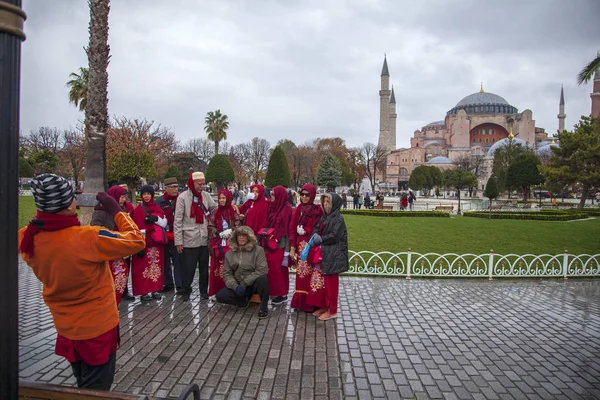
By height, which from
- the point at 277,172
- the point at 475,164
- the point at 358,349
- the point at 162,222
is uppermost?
the point at 475,164

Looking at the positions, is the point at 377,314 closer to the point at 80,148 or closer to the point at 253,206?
the point at 253,206

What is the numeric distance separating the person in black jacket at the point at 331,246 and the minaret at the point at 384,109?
8580 centimetres

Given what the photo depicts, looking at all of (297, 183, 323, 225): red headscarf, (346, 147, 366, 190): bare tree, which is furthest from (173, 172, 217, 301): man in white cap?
(346, 147, 366, 190): bare tree

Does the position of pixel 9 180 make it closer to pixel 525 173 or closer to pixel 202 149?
pixel 525 173

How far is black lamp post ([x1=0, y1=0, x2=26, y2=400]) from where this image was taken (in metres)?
1.36

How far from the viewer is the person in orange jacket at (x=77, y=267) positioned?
2.28m

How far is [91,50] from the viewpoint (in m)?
7.92

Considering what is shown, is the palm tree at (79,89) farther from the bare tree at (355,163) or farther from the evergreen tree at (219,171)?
the bare tree at (355,163)

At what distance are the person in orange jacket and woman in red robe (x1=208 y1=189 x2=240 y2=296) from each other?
3.50 meters

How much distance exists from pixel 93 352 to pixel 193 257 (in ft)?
12.0

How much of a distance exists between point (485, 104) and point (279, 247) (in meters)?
109

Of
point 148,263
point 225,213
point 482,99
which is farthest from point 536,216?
point 482,99

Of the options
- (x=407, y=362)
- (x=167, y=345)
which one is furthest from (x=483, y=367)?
(x=167, y=345)

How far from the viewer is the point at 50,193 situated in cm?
222
